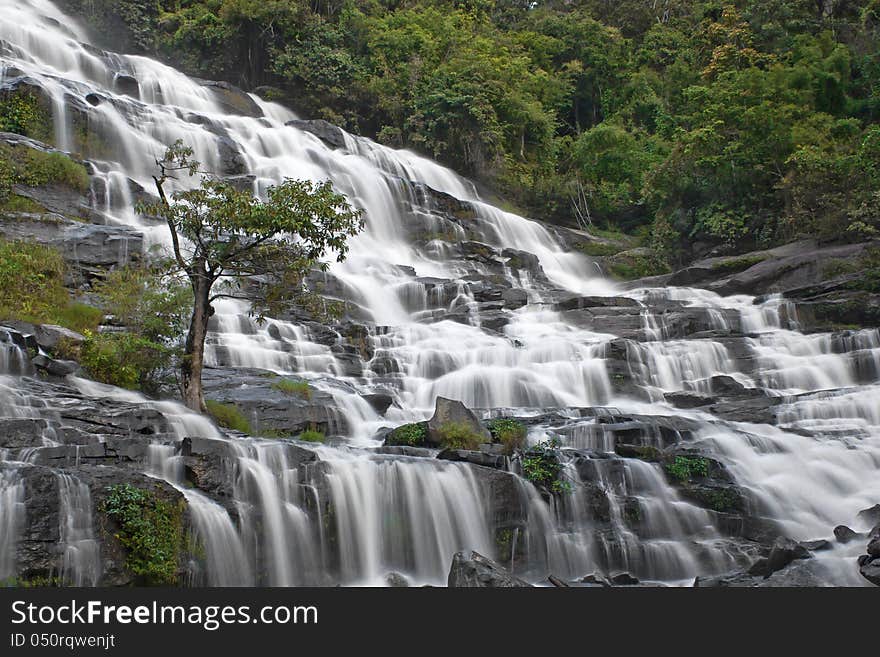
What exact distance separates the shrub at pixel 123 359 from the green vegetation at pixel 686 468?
948 cm

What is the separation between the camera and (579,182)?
127ft

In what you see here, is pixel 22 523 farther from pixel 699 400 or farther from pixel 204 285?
pixel 699 400

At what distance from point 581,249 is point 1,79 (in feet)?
75.1

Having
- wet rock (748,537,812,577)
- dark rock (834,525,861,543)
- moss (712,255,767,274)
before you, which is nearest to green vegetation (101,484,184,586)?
wet rock (748,537,812,577)

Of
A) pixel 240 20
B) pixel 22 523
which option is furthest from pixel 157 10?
pixel 22 523

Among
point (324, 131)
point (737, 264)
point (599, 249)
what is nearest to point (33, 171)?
point (324, 131)

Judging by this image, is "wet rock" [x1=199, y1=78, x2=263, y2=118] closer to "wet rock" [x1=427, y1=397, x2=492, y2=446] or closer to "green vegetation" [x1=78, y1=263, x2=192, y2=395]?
"green vegetation" [x1=78, y1=263, x2=192, y2=395]

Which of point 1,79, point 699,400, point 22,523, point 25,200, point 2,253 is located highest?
point 1,79

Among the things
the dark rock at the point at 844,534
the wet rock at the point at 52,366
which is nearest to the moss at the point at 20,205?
the wet rock at the point at 52,366

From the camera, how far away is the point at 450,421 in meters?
14.4

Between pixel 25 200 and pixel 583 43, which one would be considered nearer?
pixel 25 200

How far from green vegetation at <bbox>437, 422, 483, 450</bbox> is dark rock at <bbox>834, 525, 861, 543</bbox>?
5917 millimetres

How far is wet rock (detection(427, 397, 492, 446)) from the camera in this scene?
14.2 m

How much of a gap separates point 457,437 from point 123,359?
6.26 m
